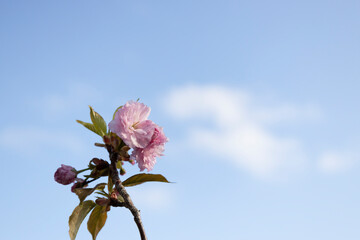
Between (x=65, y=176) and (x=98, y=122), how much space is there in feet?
1.03

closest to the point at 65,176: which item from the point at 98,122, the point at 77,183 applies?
the point at 77,183

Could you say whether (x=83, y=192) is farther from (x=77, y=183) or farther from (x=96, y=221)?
(x=96, y=221)

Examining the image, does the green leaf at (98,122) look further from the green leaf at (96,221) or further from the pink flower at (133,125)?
the green leaf at (96,221)

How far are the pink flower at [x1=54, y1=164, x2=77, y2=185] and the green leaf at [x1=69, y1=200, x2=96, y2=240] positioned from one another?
152mm

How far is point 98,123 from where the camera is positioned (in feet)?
6.67

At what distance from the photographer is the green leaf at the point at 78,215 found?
1.93m

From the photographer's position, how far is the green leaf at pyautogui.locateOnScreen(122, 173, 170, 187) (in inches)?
77.1

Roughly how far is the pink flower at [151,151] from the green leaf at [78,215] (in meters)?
0.32

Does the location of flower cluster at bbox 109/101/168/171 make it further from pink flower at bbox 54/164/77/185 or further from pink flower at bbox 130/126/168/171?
pink flower at bbox 54/164/77/185

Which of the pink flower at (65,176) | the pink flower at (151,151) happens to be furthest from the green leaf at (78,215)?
the pink flower at (151,151)

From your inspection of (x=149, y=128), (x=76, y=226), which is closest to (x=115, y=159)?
(x=149, y=128)

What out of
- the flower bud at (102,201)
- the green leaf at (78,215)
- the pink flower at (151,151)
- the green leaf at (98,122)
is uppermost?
the green leaf at (98,122)

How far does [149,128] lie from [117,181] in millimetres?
280

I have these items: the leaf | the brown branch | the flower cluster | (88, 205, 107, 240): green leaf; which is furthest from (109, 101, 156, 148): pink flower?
(88, 205, 107, 240): green leaf
